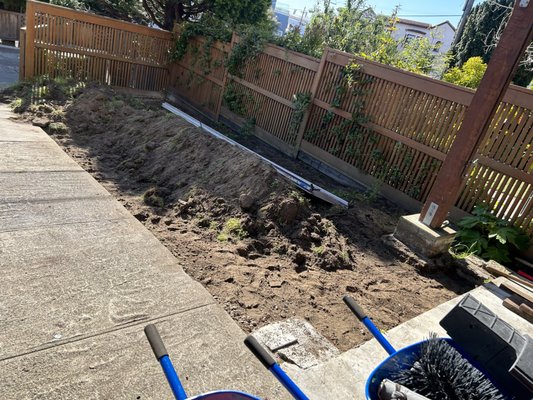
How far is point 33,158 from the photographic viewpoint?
226 inches

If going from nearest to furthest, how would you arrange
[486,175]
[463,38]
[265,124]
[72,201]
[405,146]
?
[72,201]
[486,175]
[405,146]
[265,124]
[463,38]

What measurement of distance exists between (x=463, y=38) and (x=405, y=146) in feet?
40.6

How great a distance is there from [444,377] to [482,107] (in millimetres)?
3660

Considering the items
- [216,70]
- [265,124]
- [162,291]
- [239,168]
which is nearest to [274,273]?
[162,291]

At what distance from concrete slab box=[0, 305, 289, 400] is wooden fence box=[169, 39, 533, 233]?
3610mm

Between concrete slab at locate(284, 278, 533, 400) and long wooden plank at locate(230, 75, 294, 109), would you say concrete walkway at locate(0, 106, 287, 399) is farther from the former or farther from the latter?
long wooden plank at locate(230, 75, 294, 109)

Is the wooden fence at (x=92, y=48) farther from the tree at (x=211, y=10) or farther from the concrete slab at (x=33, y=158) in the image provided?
the concrete slab at (x=33, y=158)

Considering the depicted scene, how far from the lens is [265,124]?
8.80 metres

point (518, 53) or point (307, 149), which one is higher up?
point (518, 53)

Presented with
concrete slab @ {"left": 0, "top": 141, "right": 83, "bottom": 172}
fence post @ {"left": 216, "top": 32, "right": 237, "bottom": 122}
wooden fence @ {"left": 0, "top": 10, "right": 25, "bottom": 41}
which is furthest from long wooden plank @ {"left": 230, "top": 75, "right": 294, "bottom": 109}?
wooden fence @ {"left": 0, "top": 10, "right": 25, "bottom": 41}

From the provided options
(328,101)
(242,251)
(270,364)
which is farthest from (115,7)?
(270,364)

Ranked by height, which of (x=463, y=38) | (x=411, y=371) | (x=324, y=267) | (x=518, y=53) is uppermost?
(x=463, y=38)

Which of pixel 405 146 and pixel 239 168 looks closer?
pixel 239 168

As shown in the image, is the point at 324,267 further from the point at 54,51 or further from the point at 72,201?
the point at 54,51
